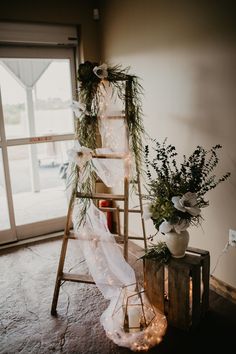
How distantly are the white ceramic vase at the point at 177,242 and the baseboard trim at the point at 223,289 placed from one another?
0.56m

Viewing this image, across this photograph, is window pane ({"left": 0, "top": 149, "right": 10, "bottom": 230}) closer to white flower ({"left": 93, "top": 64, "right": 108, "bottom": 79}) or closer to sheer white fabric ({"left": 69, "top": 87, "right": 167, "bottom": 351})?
sheer white fabric ({"left": 69, "top": 87, "right": 167, "bottom": 351})

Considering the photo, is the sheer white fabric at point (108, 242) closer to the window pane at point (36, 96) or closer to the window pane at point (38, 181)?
the window pane at point (36, 96)

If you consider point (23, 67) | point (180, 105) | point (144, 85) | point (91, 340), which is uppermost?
point (23, 67)

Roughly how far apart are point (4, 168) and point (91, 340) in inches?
79.1

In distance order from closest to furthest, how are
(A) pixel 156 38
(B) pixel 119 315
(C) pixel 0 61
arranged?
(B) pixel 119 315 → (A) pixel 156 38 → (C) pixel 0 61

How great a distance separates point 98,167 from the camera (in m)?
2.38

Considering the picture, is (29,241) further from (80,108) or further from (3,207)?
(80,108)

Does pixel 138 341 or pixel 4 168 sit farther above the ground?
pixel 4 168

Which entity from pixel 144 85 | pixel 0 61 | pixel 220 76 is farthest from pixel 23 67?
pixel 220 76

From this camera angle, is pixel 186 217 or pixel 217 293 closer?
pixel 186 217


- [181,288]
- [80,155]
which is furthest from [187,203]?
[80,155]

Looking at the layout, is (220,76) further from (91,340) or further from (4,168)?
(4,168)

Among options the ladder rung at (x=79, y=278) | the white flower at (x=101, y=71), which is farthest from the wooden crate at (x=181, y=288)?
the white flower at (x=101, y=71)

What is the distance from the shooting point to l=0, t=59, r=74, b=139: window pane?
11.5ft
